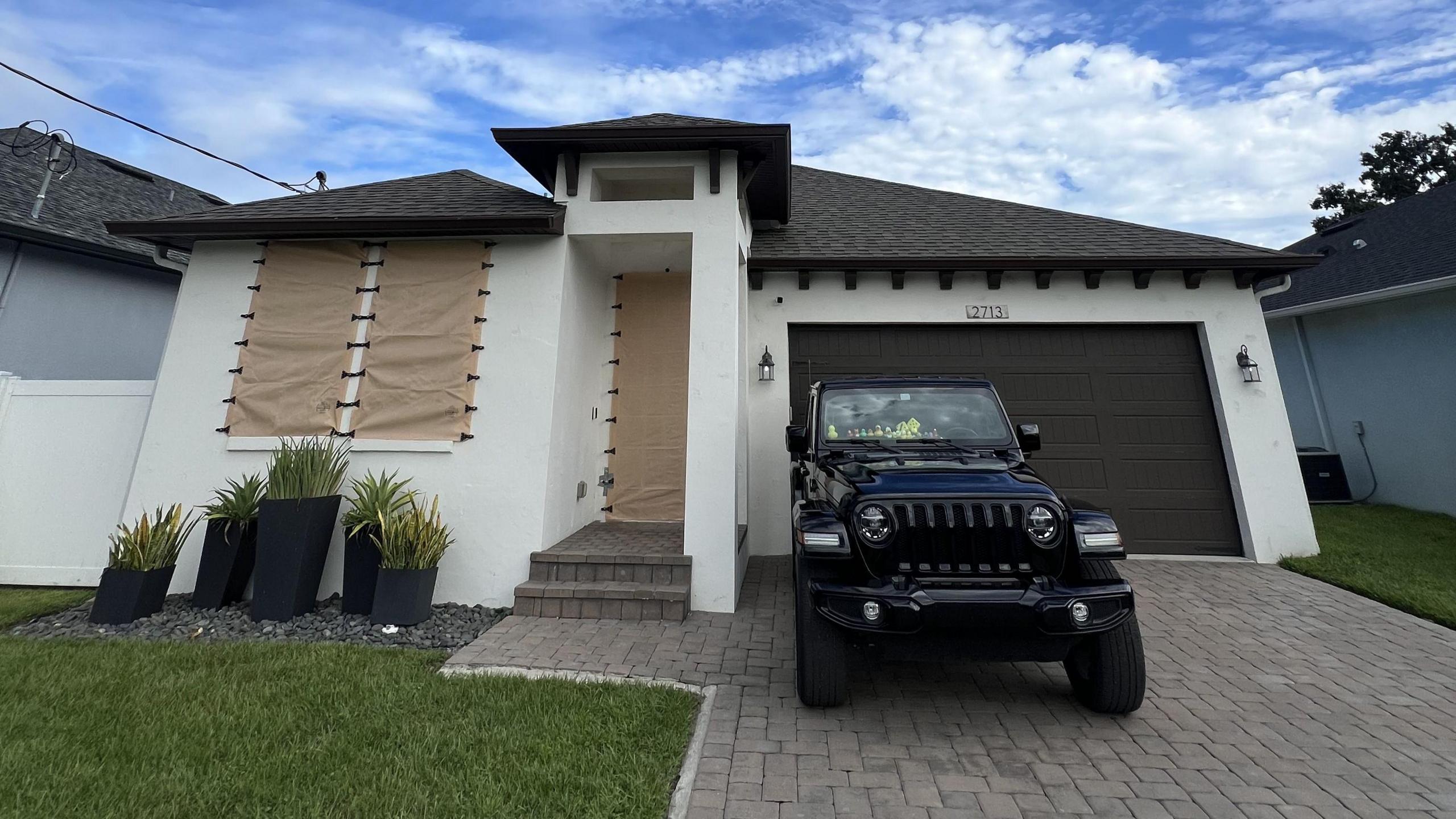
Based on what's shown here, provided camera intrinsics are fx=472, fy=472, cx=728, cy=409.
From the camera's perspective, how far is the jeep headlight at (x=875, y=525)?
7.91ft

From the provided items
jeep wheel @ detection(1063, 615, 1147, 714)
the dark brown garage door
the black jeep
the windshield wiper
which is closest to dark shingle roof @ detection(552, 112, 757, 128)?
the dark brown garage door

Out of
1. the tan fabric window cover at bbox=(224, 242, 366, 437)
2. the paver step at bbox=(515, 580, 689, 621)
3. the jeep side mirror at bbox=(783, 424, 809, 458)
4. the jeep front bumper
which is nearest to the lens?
the jeep front bumper

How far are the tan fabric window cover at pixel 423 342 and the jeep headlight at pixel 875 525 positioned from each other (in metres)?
3.89

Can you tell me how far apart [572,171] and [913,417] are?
417cm

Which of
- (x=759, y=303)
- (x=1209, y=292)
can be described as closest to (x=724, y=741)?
(x=759, y=303)

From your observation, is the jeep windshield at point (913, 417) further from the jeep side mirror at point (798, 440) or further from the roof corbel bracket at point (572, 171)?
the roof corbel bracket at point (572, 171)

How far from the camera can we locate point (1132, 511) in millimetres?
5895

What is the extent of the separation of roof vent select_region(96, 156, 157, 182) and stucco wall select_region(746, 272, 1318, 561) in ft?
45.9

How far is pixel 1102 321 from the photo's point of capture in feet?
20.4

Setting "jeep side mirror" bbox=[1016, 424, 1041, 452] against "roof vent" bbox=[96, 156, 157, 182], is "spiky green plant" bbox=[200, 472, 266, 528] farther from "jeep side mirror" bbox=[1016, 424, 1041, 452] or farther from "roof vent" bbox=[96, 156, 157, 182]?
"roof vent" bbox=[96, 156, 157, 182]

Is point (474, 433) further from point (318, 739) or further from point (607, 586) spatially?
point (318, 739)

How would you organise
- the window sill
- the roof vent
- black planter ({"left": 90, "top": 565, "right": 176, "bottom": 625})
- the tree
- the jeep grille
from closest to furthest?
the jeep grille, black planter ({"left": 90, "top": 565, "right": 176, "bottom": 625}), the window sill, the roof vent, the tree

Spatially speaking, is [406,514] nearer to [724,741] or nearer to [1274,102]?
[724,741]

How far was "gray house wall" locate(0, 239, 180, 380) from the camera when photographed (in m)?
6.41
